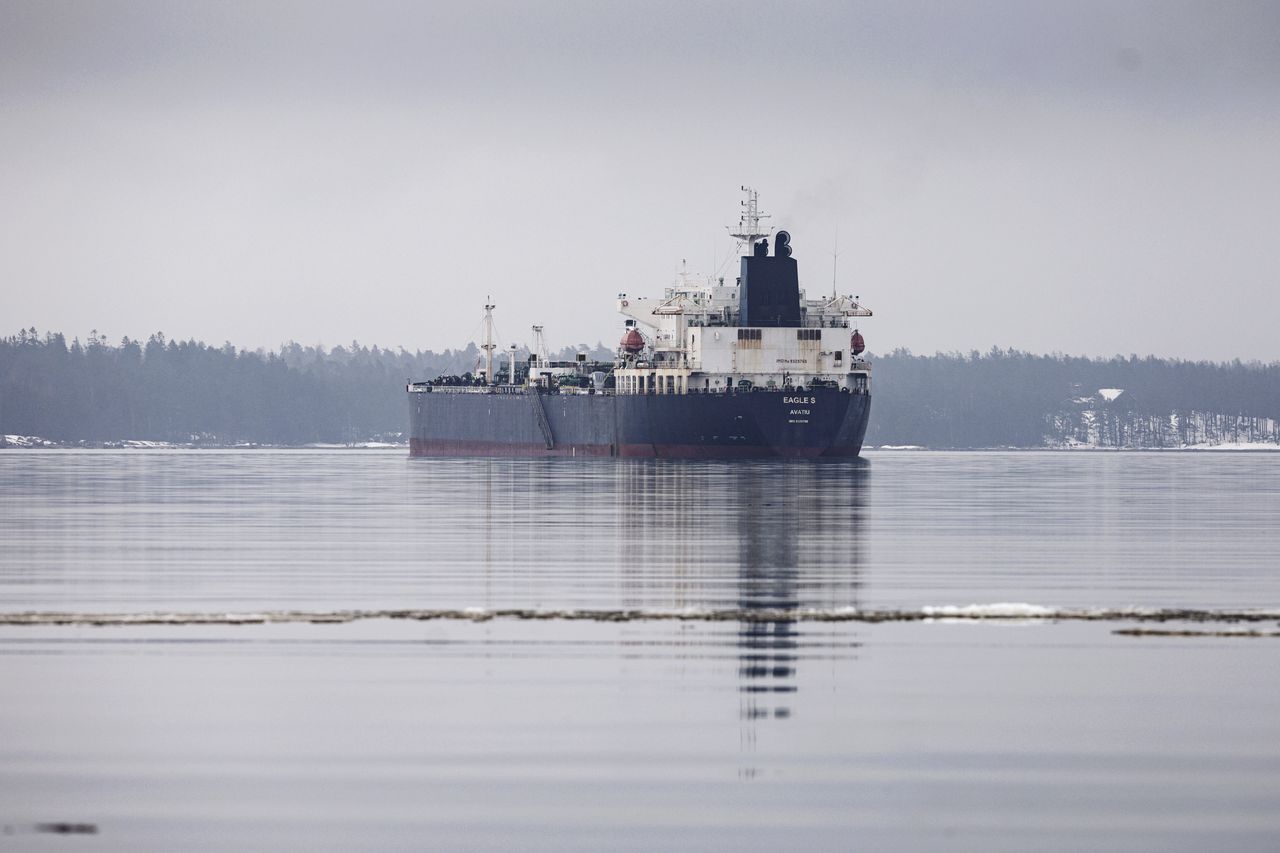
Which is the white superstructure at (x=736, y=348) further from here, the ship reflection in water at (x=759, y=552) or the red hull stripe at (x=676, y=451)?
the ship reflection in water at (x=759, y=552)

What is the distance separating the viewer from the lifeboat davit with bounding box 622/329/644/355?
11744 cm

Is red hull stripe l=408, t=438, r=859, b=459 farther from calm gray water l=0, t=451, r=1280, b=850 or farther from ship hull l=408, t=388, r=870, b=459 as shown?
calm gray water l=0, t=451, r=1280, b=850

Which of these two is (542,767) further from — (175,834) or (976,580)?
(976,580)

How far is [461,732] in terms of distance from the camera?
48.3 feet

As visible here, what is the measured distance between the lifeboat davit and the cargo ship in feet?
0.28

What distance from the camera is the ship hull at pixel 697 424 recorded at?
10444 cm

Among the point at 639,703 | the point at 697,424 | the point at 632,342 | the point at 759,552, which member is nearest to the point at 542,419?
the point at 632,342

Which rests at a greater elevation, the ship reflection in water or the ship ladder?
the ship ladder

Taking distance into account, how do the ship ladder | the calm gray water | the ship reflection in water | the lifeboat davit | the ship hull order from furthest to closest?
the ship ladder < the lifeboat davit < the ship hull < the ship reflection in water < the calm gray water

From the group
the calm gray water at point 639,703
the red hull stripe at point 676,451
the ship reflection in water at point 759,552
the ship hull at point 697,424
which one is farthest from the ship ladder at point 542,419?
the calm gray water at point 639,703

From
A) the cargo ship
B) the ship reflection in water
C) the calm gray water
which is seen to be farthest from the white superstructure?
the calm gray water

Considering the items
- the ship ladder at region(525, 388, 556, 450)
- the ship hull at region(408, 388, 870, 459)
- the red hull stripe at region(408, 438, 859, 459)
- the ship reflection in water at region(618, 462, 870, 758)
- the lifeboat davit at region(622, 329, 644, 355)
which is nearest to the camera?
the ship reflection in water at region(618, 462, 870, 758)

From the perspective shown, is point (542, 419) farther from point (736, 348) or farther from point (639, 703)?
point (639, 703)

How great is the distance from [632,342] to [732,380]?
10.5 metres
